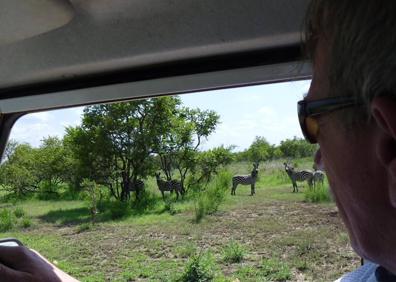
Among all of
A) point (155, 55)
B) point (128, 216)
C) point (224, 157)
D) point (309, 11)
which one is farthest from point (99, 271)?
point (309, 11)

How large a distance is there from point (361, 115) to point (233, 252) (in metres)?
1.59

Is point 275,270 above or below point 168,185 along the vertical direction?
below

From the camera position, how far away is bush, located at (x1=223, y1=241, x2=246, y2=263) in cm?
208

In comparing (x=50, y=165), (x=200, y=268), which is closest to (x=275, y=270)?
(x=200, y=268)

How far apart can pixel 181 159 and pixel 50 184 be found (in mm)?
839

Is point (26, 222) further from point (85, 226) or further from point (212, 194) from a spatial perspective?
point (212, 194)

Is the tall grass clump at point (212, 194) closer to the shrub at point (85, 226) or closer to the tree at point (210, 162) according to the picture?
the tree at point (210, 162)

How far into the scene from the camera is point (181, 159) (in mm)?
2301

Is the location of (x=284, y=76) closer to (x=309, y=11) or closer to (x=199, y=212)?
(x=309, y=11)

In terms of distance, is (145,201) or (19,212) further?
(19,212)

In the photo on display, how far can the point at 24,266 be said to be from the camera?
45.1 inches

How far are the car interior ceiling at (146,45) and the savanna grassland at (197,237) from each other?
552 millimetres

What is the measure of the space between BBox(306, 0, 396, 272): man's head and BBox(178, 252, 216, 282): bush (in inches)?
56.1

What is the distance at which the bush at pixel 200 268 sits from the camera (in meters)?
2.12
